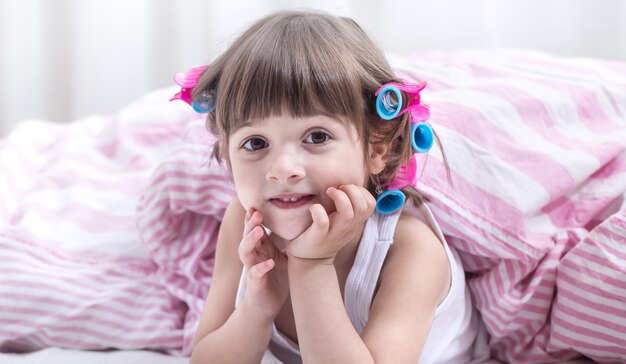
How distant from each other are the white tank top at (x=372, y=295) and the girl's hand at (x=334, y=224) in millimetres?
94

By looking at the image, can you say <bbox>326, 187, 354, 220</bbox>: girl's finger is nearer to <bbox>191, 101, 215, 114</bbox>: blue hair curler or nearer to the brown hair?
the brown hair

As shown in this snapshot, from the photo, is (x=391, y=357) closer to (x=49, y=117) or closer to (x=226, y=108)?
(x=226, y=108)

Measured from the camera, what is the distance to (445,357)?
3.47ft

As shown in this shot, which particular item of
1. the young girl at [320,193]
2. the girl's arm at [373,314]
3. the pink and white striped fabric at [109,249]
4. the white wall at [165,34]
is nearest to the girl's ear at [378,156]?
Result: the young girl at [320,193]

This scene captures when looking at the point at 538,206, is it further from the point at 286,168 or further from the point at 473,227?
the point at 286,168

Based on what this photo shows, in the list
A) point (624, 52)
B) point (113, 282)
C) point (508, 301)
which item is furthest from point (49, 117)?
point (508, 301)

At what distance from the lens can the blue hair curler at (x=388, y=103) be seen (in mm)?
841

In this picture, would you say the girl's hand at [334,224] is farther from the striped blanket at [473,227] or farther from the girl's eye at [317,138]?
the striped blanket at [473,227]

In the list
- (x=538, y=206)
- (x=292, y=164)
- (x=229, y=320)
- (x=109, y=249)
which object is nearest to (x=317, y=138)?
(x=292, y=164)

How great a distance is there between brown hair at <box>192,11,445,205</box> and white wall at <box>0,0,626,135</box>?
1112mm

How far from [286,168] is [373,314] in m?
0.20

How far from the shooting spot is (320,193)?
2.72 feet

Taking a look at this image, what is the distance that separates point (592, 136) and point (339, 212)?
524mm

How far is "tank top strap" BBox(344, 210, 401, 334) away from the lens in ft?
3.09
